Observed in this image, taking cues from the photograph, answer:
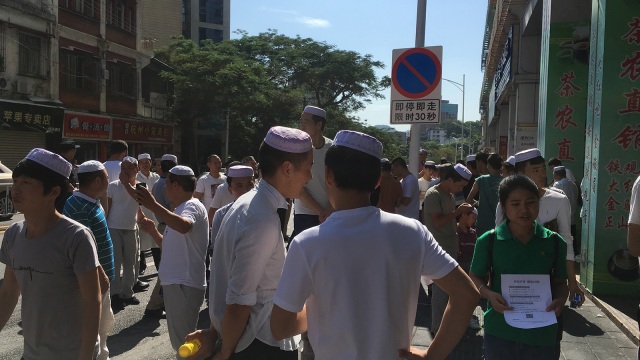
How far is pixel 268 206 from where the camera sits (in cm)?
250

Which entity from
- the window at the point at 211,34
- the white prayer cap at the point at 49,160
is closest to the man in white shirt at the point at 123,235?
the white prayer cap at the point at 49,160

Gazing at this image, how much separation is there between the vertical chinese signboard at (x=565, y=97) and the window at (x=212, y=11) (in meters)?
48.1

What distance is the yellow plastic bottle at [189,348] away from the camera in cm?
234

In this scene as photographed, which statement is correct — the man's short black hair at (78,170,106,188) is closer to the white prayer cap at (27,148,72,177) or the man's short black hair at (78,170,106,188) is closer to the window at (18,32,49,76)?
the white prayer cap at (27,148,72,177)

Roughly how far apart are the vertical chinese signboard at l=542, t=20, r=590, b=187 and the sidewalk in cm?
419

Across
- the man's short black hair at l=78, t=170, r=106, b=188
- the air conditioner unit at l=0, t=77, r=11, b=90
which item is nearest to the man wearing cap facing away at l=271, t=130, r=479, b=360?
the man's short black hair at l=78, t=170, r=106, b=188

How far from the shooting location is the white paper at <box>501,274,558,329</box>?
3314 millimetres

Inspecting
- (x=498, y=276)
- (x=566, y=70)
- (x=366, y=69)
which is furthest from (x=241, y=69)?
(x=498, y=276)

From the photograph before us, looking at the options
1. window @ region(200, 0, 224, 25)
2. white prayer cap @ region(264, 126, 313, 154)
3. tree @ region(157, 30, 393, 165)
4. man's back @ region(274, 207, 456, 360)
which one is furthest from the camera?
window @ region(200, 0, 224, 25)

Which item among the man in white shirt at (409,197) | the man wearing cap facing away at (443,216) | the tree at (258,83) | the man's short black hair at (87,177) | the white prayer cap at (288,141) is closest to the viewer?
the white prayer cap at (288,141)

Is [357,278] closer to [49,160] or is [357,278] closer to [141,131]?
[49,160]

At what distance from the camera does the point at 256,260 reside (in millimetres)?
2395

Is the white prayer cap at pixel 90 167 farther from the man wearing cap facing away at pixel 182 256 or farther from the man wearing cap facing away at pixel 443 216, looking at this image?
the man wearing cap facing away at pixel 443 216

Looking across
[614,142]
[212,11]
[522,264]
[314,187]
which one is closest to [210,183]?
[314,187]
